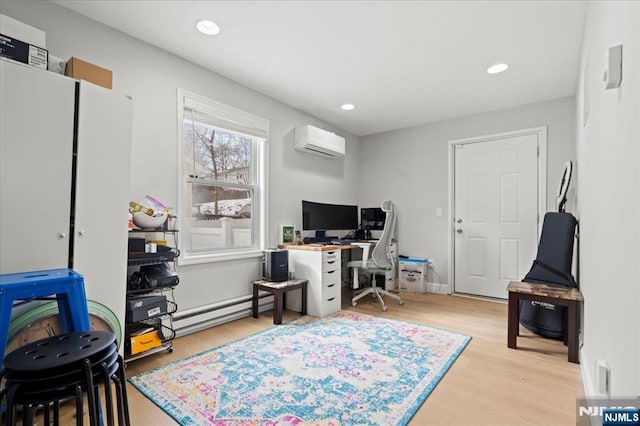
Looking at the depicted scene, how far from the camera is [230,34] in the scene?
2.40 meters

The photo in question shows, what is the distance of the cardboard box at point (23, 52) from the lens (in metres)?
1.58

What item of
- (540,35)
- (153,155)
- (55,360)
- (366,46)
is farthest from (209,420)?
→ (540,35)

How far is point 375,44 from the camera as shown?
2531 millimetres

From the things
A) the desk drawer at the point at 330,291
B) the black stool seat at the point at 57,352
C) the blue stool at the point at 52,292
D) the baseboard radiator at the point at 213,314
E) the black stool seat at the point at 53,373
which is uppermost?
the blue stool at the point at 52,292

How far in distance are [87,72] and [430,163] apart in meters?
4.03

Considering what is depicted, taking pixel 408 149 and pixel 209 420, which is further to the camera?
pixel 408 149

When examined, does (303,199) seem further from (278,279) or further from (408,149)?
(408,149)

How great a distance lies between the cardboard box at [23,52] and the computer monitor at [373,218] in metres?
3.95

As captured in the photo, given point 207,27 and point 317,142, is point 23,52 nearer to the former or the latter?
point 207,27

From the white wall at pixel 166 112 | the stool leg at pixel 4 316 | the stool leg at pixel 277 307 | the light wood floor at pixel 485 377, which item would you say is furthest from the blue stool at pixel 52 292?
the stool leg at pixel 277 307

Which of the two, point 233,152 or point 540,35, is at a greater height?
point 540,35

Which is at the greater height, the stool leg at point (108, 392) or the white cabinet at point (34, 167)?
the white cabinet at point (34, 167)

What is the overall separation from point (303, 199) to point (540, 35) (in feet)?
9.20

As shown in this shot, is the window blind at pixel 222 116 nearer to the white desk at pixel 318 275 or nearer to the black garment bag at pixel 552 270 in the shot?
the white desk at pixel 318 275
